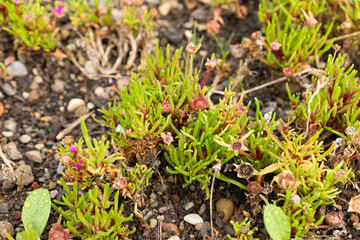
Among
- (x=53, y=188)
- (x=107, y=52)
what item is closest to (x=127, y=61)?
(x=107, y=52)

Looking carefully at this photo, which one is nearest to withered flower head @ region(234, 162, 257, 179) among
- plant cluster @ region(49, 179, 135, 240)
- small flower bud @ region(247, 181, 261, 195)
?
small flower bud @ region(247, 181, 261, 195)

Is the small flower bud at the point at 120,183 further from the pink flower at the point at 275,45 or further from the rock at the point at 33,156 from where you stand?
the pink flower at the point at 275,45

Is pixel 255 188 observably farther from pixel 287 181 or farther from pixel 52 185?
pixel 52 185

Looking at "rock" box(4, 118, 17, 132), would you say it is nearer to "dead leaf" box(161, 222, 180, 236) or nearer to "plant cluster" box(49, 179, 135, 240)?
"plant cluster" box(49, 179, 135, 240)

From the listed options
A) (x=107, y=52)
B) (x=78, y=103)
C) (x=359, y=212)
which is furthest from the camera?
(x=107, y=52)

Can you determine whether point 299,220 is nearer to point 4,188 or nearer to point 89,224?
point 89,224

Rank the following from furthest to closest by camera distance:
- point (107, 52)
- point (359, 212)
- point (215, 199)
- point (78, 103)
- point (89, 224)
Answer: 1. point (107, 52)
2. point (78, 103)
3. point (215, 199)
4. point (359, 212)
5. point (89, 224)

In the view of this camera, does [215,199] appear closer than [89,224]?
No
